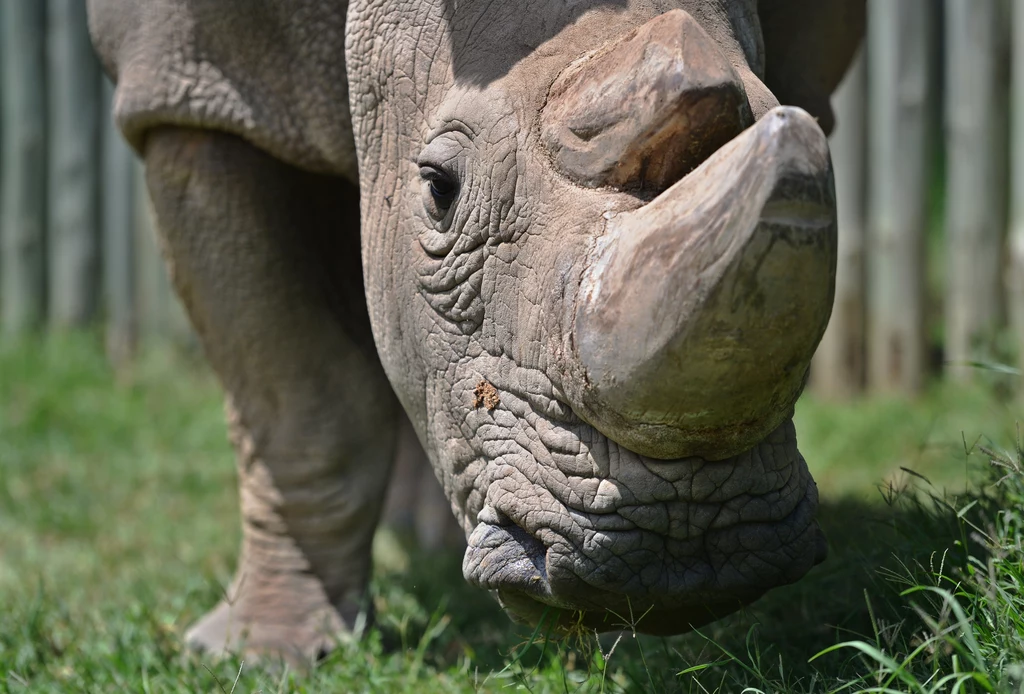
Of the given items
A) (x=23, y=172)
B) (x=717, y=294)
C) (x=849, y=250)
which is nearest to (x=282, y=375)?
(x=717, y=294)

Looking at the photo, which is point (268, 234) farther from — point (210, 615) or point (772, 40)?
point (772, 40)

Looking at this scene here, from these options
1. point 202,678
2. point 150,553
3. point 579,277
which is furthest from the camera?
point 150,553

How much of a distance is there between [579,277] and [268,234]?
1.39 metres

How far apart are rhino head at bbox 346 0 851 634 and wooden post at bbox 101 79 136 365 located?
15.3ft

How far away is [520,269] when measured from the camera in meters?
2.30

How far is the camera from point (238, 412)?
3.44m

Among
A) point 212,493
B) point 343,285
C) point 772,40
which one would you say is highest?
point 772,40

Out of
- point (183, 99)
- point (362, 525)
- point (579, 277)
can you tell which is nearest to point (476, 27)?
point (579, 277)

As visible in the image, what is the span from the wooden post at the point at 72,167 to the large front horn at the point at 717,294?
18.4 feet

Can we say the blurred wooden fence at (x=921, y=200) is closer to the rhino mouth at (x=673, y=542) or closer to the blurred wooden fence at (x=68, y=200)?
the rhino mouth at (x=673, y=542)

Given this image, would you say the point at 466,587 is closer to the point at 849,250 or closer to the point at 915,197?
the point at 849,250

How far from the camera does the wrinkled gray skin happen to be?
1938mm

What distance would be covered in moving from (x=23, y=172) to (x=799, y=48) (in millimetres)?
5222

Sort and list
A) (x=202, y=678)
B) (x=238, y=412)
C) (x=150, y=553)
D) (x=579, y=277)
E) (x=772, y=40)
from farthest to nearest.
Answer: (x=150, y=553), (x=238, y=412), (x=772, y=40), (x=202, y=678), (x=579, y=277)
